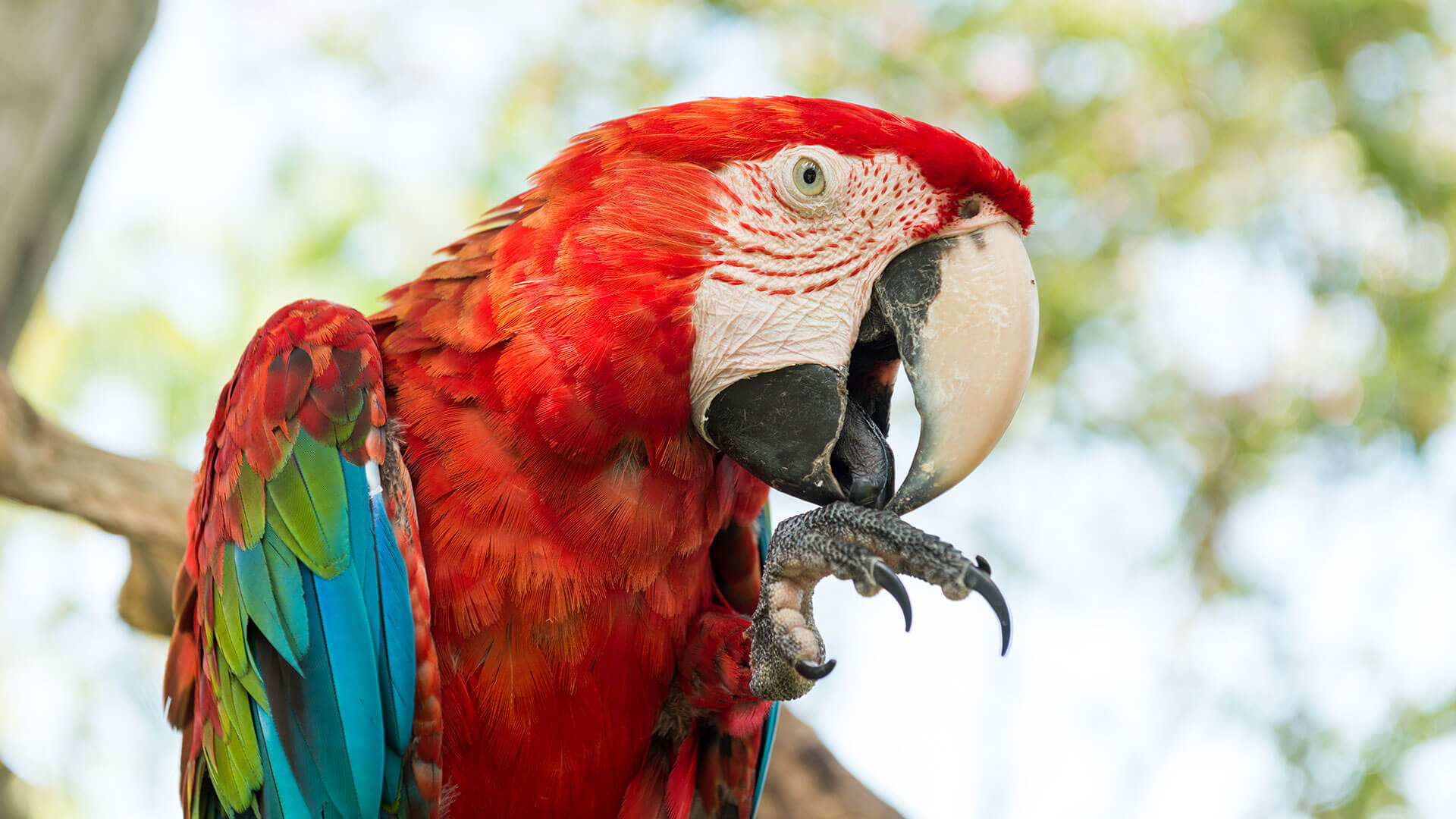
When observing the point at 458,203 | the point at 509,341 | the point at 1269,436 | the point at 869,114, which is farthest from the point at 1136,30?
the point at 509,341

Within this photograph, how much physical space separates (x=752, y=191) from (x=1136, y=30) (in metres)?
4.53

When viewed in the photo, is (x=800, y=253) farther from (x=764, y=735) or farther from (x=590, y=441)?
(x=764, y=735)

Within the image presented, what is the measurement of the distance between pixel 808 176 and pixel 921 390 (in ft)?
1.31

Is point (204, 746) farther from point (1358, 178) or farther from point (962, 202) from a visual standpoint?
point (1358, 178)

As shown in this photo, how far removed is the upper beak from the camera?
1649mm

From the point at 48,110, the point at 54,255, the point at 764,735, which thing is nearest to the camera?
the point at 764,735

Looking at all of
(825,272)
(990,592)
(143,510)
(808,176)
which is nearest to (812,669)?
(990,592)

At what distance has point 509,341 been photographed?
173cm

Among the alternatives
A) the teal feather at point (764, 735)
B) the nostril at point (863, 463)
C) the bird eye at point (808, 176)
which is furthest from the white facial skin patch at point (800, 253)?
the teal feather at point (764, 735)

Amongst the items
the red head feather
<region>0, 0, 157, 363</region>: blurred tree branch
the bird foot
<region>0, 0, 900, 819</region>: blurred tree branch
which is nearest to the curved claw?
the bird foot

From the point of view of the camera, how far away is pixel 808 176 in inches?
68.1

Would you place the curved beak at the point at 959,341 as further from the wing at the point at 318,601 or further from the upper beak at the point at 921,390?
the wing at the point at 318,601

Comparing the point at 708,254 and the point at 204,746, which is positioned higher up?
the point at 708,254

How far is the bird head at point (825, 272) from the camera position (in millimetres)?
1665
